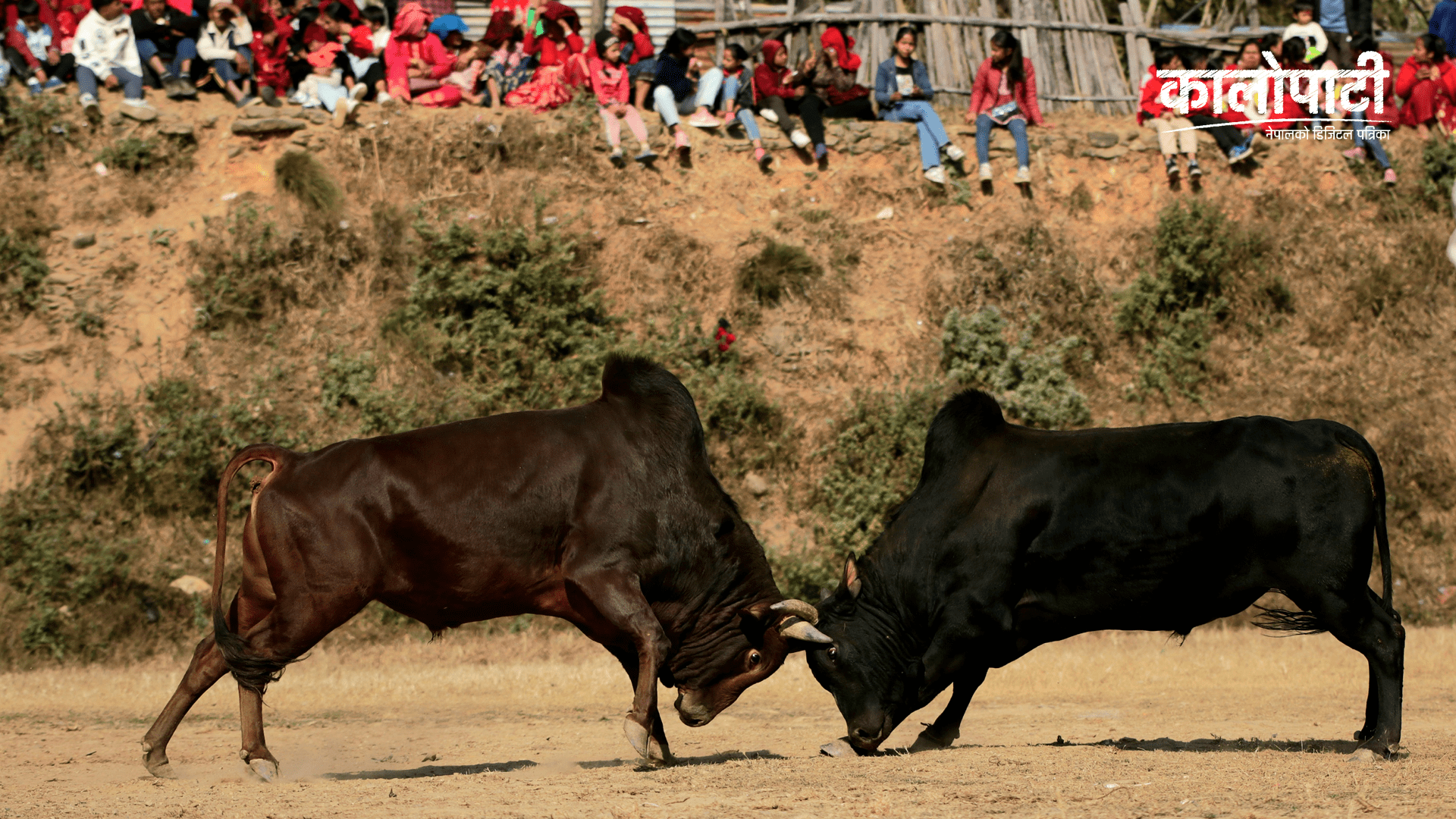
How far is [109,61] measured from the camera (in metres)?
15.5

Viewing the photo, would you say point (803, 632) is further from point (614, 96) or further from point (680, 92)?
point (680, 92)

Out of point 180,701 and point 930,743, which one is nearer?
point 180,701

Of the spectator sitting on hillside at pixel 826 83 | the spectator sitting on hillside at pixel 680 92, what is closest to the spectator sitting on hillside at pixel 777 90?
the spectator sitting on hillside at pixel 826 83

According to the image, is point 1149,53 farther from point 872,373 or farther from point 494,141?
point 494,141

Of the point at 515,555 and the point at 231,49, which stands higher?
the point at 231,49

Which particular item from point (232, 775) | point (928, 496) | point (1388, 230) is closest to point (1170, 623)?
point (928, 496)

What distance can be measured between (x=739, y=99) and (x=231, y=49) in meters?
6.35

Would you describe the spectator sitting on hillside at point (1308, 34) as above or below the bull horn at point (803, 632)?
above

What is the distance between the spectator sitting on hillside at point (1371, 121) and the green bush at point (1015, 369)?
5.14 m

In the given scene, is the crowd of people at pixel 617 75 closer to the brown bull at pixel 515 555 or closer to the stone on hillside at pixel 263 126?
the stone on hillside at pixel 263 126

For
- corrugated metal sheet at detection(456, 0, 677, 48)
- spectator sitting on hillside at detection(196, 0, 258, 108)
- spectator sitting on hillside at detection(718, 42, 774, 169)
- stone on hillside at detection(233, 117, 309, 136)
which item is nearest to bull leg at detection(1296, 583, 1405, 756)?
spectator sitting on hillside at detection(718, 42, 774, 169)

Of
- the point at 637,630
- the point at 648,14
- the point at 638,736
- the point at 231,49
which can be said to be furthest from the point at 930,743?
the point at 648,14

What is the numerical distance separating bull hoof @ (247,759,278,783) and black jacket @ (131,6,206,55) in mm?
11768

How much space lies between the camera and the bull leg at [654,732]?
21.9 feet
